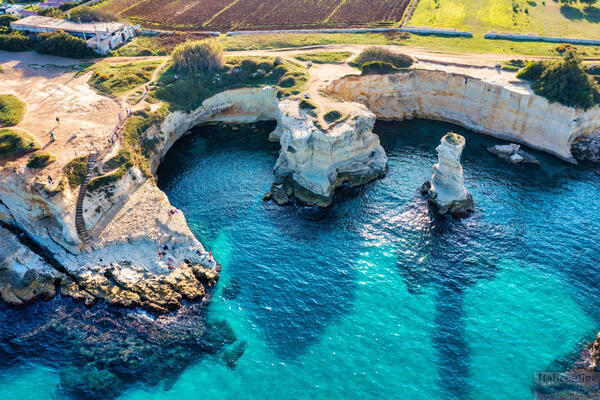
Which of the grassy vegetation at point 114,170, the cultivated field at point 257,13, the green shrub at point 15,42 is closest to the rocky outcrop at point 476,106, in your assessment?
the cultivated field at point 257,13

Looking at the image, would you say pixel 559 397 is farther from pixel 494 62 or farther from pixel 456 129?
pixel 494 62

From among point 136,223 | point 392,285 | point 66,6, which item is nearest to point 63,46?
point 66,6

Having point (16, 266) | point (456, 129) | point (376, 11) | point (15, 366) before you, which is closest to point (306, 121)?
point (456, 129)

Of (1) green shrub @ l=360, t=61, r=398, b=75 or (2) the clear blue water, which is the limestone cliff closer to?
(2) the clear blue water

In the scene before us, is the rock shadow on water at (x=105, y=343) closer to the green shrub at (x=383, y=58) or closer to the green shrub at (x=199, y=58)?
the green shrub at (x=199, y=58)

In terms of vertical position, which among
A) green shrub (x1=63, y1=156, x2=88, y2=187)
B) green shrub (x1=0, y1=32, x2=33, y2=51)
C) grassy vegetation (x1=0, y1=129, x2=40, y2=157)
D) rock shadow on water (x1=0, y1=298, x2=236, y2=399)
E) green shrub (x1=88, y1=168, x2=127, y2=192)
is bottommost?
rock shadow on water (x1=0, y1=298, x2=236, y2=399)

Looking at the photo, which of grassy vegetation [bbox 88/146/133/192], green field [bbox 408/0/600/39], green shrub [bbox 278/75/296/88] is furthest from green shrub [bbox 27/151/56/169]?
green field [bbox 408/0/600/39]

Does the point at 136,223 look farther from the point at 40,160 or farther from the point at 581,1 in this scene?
the point at 581,1
